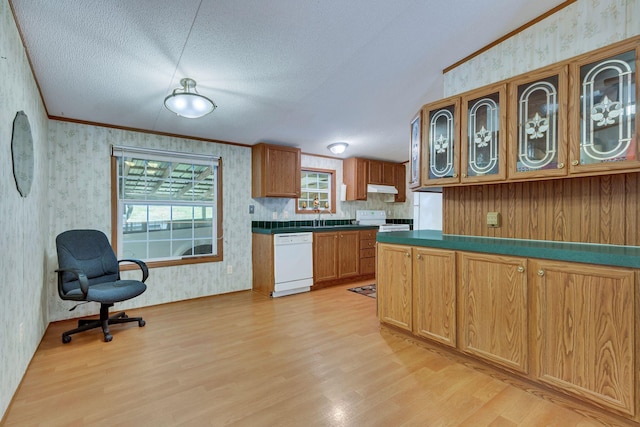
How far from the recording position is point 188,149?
3930 millimetres

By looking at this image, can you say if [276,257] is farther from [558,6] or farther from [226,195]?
[558,6]

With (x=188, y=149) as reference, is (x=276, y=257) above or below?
below

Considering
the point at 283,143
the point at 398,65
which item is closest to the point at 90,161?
the point at 283,143

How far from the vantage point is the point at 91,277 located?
116 inches

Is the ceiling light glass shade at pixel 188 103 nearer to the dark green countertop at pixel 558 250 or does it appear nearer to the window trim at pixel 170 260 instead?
the window trim at pixel 170 260

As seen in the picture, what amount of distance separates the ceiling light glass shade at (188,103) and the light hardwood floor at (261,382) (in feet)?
6.34

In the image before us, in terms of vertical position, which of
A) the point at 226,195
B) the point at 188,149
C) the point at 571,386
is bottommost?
the point at 571,386

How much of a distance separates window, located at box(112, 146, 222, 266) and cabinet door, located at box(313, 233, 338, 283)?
4.53ft

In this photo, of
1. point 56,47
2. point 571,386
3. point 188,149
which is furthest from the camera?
point 188,149

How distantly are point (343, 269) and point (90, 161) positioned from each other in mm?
3571

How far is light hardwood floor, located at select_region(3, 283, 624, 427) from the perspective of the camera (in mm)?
1611

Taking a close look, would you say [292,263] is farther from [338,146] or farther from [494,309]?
[494,309]

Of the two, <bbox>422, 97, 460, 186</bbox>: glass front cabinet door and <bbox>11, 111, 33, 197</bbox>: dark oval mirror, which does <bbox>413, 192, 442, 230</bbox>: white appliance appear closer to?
<bbox>422, 97, 460, 186</bbox>: glass front cabinet door

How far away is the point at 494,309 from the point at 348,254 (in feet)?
9.69
